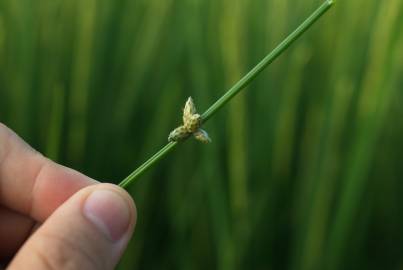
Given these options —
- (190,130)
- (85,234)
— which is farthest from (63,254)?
(190,130)

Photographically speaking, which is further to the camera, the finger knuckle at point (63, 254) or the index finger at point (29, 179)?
the index finger at point (29, 179)

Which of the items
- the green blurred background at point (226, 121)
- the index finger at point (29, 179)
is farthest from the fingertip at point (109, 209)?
the green blurred background at point (226, 121)

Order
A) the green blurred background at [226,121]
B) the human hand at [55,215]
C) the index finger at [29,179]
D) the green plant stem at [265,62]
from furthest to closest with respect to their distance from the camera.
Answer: the green blurred background at [226,121] < the index finger at [29,179] < the human hand at [55,215] < the green plant stem at [265,62]

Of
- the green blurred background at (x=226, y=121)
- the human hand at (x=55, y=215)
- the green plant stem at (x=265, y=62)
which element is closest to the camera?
the green plant stem at (x=265, y=62)

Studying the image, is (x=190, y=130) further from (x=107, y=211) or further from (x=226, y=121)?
(x=226, y=121)

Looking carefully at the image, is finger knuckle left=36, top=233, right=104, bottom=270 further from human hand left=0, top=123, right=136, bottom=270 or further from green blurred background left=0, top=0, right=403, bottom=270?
green blurred background left=0, top=0, right=403, bottom=270

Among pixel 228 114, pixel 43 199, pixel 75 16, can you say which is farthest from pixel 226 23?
pixel 43 199

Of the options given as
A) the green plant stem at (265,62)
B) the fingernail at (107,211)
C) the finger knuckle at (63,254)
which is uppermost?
the green plant stem at (265,62)

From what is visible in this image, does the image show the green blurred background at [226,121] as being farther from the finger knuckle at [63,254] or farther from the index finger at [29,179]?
the finger knuckle at [63,254]

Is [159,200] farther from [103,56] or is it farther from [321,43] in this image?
[321,43]

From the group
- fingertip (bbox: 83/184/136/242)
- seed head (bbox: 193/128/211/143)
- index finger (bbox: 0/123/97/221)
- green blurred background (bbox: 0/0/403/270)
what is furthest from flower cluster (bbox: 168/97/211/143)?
green blurred background (bbox: 0/0/403/270)
